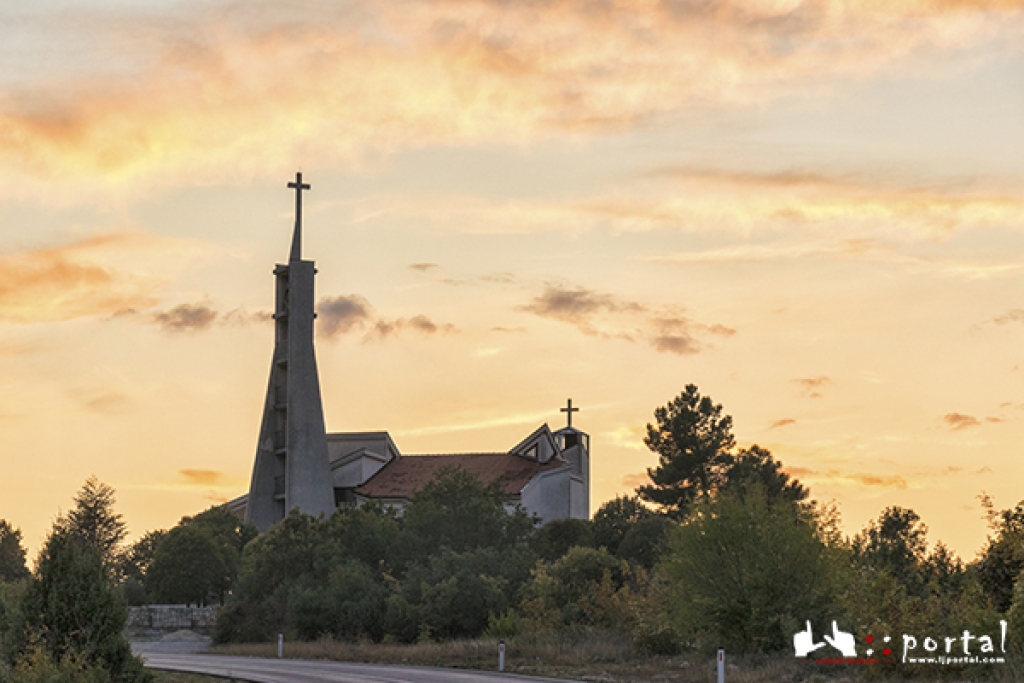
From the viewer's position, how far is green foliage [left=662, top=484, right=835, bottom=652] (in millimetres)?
32125

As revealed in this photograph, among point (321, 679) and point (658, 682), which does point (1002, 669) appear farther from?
point (321, 679)

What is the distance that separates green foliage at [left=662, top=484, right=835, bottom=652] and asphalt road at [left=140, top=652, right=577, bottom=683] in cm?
525

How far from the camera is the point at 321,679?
3091 cm

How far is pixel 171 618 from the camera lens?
2667 inches

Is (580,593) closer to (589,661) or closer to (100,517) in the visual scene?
(589,661)

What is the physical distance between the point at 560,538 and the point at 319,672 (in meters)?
29.2

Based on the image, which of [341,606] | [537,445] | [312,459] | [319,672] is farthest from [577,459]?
[319,672]

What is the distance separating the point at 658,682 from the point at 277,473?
54.5 m

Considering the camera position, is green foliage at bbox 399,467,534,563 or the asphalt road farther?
green foliage at bbox 399,467,534,563

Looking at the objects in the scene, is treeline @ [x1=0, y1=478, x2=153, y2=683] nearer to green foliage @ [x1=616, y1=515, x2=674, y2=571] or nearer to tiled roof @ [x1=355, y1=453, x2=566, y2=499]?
green foliage @ [x1=616, y1=515, x2=674, y2=571]

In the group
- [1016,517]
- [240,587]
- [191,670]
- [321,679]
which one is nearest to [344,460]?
[240,587]
